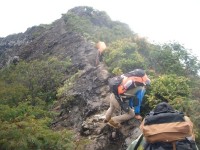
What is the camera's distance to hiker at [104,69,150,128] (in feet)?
29.3

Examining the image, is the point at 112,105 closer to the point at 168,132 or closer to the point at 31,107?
the point at 31,107

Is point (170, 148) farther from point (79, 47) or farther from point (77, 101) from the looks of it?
point (79, 47)

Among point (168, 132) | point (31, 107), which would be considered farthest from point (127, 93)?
point (168, 132)

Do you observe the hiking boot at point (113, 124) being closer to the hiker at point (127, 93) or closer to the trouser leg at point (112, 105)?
the hiker at point (127, 93)

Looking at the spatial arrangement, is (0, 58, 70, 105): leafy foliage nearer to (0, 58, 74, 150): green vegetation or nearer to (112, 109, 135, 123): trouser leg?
(0, 58, 74, 150): green vegetation

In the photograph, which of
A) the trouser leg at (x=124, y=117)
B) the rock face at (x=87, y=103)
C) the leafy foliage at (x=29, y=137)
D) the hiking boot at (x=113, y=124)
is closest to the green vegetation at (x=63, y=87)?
the leafy foliage at (x=29, y=137)

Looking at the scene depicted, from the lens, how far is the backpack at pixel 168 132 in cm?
486

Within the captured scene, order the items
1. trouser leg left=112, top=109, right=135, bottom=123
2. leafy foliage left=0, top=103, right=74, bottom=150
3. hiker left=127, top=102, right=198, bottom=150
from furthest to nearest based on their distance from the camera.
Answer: trouser leg left=112, top=109, right=135, bottom=123 < leafy foliage left=0, top=103, right=74, bottom=150 < hiker left=127, top=102, right=198, bottom=150

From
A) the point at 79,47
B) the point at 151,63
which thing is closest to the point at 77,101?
the point at 151,63

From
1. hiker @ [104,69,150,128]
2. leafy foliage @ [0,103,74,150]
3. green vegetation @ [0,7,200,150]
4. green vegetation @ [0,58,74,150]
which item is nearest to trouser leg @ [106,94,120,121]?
hiker @ [104,69,150,128]

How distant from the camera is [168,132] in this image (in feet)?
16.0

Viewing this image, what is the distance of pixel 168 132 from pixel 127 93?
13.8 feet

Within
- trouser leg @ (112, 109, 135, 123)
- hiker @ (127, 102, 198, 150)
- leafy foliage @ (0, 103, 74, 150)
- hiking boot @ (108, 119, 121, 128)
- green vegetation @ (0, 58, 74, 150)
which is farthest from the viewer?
hiking boot @ (108, 119, 121, 128)

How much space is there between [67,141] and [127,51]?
23.3ft
